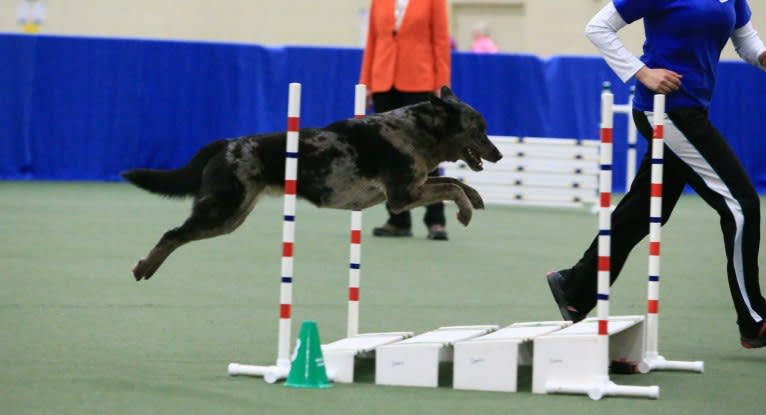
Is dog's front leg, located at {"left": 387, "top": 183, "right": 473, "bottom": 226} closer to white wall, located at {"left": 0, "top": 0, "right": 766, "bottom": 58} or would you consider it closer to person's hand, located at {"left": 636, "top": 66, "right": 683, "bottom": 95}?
person's hand, located at {"left": 636, "top": 66, "right": 683, "bottom": 95}

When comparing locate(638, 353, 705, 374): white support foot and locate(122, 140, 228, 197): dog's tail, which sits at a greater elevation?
locate(122, 140, 228, 197): dog's tail

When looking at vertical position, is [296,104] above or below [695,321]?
above

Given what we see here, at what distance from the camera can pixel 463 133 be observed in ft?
18.0

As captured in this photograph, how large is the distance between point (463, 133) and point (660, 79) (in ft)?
2.71

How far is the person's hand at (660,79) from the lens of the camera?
5195mm

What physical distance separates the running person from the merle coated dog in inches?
25.5

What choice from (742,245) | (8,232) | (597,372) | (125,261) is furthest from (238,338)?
(8,232)

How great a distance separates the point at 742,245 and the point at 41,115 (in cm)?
1018

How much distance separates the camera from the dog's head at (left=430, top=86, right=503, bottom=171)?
17.9ft

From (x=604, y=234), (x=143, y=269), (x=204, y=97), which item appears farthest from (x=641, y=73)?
(x=204, y=97)

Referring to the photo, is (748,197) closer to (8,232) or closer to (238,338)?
(238,338)

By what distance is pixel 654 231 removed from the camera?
4973 mm

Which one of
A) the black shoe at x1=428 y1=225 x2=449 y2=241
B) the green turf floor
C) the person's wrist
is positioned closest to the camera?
the green turf floor

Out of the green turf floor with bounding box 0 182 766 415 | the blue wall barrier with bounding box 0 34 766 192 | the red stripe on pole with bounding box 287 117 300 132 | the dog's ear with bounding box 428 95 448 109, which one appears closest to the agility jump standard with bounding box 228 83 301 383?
the red stripe on pole with bounding box 287 117 300 132
